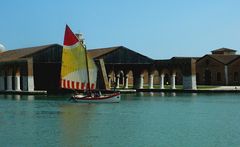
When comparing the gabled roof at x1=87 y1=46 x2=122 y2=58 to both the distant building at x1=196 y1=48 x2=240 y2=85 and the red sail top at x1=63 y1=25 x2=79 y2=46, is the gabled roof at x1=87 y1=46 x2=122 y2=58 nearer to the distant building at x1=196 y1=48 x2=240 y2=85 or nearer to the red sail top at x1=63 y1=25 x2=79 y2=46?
the distant building at x1=196 y1=48 x2=240 y2=85

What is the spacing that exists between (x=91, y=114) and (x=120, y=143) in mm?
19345

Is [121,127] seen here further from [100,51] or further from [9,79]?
[100,51]

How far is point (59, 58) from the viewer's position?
323 feet

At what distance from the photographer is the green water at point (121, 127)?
3325 cm

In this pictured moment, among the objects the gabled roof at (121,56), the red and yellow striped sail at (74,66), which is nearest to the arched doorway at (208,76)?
the gabled roof at (121,56)

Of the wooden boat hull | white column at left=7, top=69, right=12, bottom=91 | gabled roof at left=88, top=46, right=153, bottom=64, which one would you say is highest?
gabled roof at left=88, top=46, right=153, bottom=64

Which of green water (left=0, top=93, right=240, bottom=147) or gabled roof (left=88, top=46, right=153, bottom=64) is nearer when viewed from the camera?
green water (left=0, top=93, right=240, bottom=147)

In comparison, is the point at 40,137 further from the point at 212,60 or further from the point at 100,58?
the point at 212,60

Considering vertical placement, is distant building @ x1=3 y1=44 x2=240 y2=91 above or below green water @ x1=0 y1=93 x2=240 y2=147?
above

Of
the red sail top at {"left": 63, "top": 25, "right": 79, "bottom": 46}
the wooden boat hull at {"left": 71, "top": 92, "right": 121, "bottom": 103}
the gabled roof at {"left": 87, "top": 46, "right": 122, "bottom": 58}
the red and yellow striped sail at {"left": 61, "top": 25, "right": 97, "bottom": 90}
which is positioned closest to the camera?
the red and yellow striped sail at {"left": 61, "top": 25, "right": 97, "bottom": 90}

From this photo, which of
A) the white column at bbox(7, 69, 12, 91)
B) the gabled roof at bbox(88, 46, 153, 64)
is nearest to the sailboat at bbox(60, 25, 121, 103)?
the white column at bbox(7, 69, 12, 91)

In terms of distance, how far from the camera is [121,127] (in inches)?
1587

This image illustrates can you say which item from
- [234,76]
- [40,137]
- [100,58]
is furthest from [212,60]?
[40,137]

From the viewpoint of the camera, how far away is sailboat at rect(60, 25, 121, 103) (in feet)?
221
